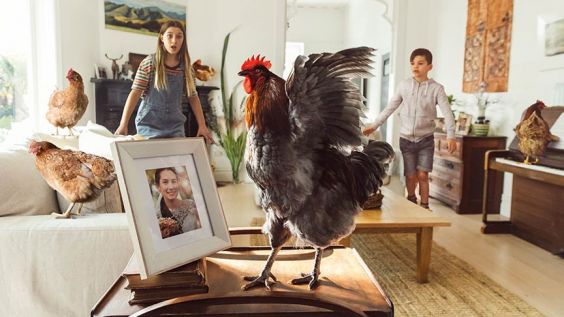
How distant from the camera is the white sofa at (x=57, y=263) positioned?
1.42 m

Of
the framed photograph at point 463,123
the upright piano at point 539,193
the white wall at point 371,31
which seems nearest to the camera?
the upright piano at point 539,193

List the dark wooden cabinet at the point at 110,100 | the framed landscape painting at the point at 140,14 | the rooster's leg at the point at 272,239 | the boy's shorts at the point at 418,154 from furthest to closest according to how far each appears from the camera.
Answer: the framed landscape painting at the point at 140,14 → the dark wooden cabinet at the point at 110,100 → the boy's shorts at the point at 418,154 → the rooster's leg at the point at 272,239

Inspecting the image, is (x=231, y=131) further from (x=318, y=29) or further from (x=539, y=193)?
(x=318, y=29)

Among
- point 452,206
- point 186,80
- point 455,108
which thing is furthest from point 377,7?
point 186,80

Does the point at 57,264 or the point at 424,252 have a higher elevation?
the point at 57,264

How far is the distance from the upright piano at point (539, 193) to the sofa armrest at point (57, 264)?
2.70 m

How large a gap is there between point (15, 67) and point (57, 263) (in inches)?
108

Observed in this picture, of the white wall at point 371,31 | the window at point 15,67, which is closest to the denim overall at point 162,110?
the window at point 15,67

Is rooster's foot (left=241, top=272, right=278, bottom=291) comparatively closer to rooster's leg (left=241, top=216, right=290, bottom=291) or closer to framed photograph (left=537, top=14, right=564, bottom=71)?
rooster's leg (left=241, top=216, right=290, bottom=291)

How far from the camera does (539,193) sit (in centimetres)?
326

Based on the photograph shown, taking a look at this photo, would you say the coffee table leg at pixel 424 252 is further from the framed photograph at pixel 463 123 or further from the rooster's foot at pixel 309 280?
the framed photograph at pixel 463 123

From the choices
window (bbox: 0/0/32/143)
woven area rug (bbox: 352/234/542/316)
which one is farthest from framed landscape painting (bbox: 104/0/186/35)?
woven area rug (bbox: 352/234/542/316)

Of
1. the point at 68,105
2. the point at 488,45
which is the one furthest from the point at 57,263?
the point at 488,45

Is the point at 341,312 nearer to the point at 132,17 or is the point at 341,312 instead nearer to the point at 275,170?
the point at 275,170
